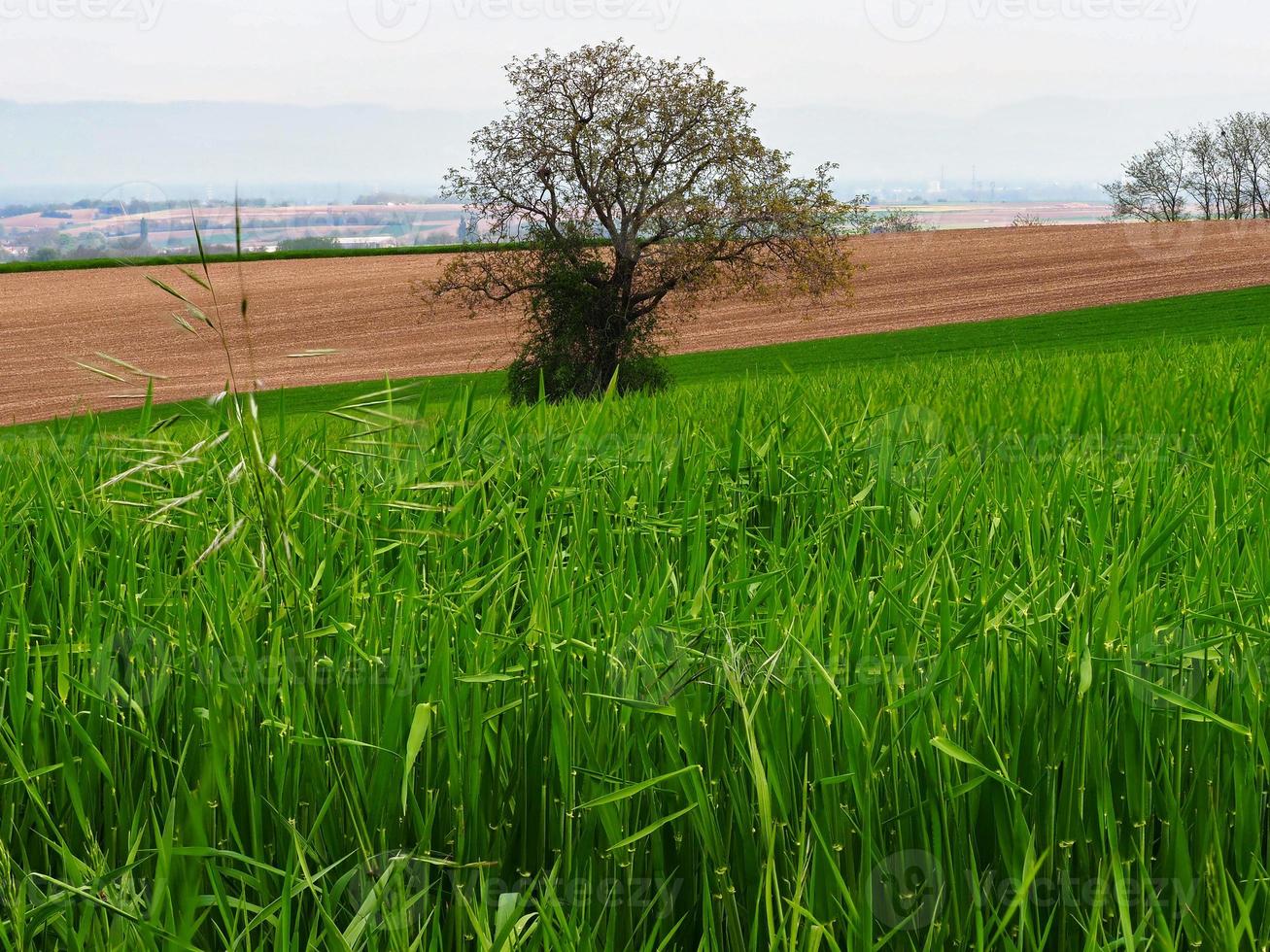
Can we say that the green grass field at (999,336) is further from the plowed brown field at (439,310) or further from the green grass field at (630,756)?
the green grass field at (630,756)

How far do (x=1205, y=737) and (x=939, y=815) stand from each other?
0.35m

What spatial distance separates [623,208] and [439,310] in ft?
58.8

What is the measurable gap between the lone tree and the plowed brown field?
27.8ft

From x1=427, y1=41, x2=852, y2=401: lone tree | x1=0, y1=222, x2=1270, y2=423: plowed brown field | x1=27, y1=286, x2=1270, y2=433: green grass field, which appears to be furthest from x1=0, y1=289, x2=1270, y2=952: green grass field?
x1=0, y1=222, x2=1270, y2=423: plowed brown field

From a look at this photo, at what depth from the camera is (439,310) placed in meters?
39.2

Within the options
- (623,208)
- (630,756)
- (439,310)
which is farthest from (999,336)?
(630,756)

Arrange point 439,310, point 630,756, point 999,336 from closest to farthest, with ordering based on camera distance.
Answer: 1. point 630,756
2. point 999,336
3. point 439,310

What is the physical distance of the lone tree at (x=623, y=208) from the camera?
22281mm

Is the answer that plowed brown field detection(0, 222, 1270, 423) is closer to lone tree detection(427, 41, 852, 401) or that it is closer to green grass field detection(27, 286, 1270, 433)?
green grass field detection(27, 286, 1270, 433)

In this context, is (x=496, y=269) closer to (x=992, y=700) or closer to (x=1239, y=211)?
(x=992, y=700)

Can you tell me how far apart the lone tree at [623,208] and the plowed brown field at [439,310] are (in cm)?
846

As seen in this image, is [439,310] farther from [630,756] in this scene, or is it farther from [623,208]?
[630,756]

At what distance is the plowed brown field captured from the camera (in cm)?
→ 3459

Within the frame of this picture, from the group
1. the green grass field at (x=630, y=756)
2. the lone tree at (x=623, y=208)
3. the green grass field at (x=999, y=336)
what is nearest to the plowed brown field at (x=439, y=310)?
the green grass field at (x=999, y=336)
